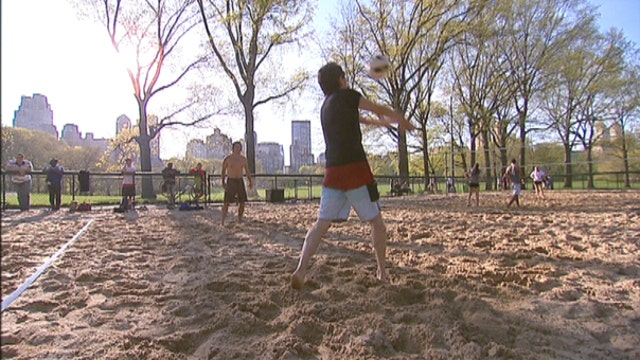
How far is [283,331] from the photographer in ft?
8.27

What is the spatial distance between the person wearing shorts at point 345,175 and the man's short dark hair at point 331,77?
100mm

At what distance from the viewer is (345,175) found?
325 centimetres

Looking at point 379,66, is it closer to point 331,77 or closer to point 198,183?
point 331,77

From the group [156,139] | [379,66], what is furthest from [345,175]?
[156,139]

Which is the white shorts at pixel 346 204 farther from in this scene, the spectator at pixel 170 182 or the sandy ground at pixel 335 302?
the spectator at pixel 170 182

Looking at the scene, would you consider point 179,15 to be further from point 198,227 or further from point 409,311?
point 409,311

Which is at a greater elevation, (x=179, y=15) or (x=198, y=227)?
(x=179, y=15)

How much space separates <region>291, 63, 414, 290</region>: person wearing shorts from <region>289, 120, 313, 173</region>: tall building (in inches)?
1484

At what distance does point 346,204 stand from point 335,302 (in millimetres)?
793

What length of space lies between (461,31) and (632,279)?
23.8 meters

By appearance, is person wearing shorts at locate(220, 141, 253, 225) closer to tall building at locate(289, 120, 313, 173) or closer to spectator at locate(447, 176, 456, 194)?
spectator at locate(447, 176, 456, 194)

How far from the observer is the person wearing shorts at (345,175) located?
3254mm

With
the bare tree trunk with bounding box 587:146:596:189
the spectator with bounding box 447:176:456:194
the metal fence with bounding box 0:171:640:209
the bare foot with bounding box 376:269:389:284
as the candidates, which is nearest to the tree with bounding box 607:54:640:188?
the bare tree trunk with bounding box 587:146:596:189

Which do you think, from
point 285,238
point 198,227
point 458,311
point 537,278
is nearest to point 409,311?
point 458,311
